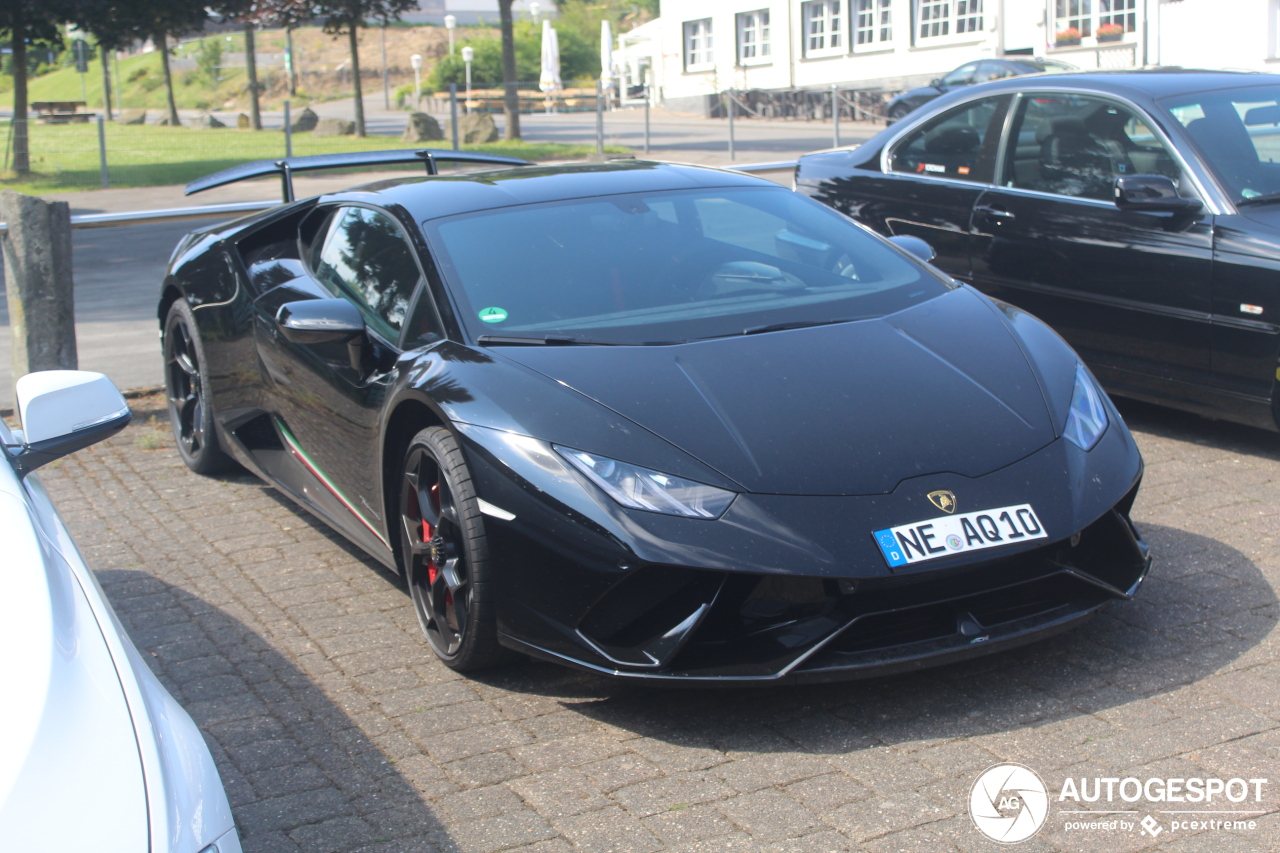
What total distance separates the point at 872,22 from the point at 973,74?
11870mm

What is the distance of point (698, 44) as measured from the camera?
167 feet

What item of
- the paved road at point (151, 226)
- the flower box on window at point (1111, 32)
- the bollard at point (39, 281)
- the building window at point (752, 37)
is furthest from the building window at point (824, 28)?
the bollard at point (39, 281)

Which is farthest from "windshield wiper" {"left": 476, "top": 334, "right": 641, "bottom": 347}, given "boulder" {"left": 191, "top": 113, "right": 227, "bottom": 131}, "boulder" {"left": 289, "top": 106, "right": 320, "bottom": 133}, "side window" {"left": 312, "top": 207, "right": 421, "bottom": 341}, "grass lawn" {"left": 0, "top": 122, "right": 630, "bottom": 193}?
"boulder" {"left": 191, "top": 113, "right": 227, "bottom": 131}

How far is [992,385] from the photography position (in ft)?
11.7

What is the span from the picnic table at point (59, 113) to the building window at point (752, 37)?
22.6 meters

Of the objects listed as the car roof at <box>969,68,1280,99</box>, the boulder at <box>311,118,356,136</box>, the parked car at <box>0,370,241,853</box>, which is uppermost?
A: the boulder at <box>311,118,356,136</box>

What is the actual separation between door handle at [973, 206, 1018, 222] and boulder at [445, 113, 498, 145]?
903 inches

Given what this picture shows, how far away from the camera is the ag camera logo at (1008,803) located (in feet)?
8.85

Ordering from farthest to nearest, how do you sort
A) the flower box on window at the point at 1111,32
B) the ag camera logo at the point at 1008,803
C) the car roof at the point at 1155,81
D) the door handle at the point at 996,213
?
the flower box on window at the point at 1111,32
the door handle at the point at 996,213
the car roof at the point at 1155,81
the ag camera logo at the point at 1008,803

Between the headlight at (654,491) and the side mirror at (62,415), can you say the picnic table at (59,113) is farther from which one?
the headlight at (654,491)

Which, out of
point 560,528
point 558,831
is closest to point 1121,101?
point 560,528

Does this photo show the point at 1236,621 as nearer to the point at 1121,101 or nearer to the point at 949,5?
the point at 1121,101

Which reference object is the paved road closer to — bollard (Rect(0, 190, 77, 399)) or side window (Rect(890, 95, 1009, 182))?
bollard (Rect(0, 190, 77, 399))

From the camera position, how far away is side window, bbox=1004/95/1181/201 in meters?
5.72
